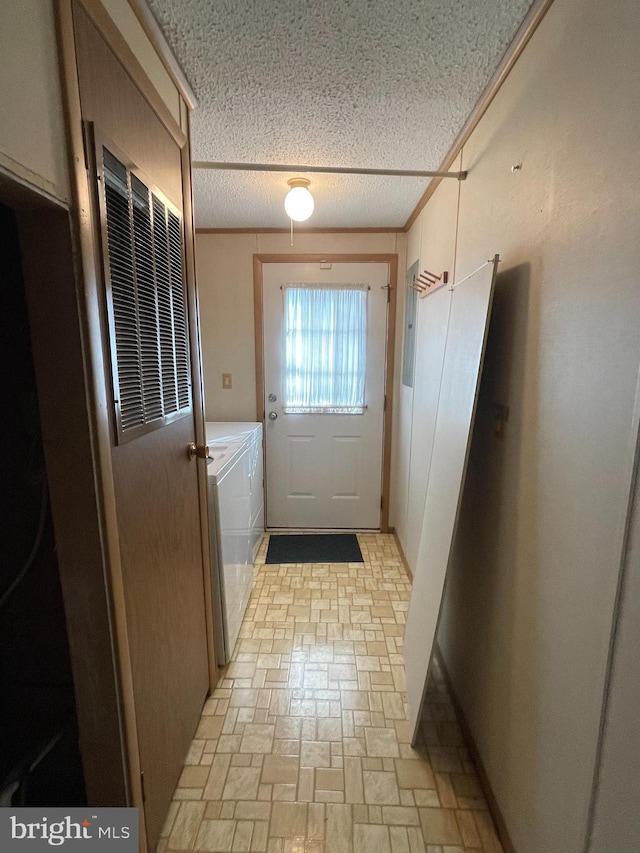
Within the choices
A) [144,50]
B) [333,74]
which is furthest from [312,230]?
[144,50]

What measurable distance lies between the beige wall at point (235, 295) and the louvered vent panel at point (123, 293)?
81.5 inches

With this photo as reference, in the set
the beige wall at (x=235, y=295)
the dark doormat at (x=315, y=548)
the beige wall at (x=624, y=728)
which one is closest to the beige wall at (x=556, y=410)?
the beige wall at (x=624, y=728)

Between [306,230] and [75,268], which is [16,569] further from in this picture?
[306,230]

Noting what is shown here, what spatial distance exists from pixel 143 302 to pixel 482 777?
186 centimetres

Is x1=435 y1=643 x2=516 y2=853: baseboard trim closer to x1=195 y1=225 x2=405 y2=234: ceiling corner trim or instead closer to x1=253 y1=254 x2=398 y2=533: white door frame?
x1=253 y1=254 x2=398 y2=533: white door frame

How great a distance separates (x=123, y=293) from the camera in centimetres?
94

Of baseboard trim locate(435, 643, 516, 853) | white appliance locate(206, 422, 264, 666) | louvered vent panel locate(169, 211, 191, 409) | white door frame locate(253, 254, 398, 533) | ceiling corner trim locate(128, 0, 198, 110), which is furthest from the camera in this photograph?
white door frame locate(253, 254, 398, 533)

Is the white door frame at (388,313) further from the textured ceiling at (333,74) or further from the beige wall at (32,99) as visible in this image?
the beige wall at (32,99)

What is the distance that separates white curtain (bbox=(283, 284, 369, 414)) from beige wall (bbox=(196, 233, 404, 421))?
0.96 feet

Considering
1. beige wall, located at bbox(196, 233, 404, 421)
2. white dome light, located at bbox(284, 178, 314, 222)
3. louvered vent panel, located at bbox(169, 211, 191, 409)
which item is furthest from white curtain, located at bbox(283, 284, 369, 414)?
louvered vent panel, located at bbox(169, 211, 191, 409)

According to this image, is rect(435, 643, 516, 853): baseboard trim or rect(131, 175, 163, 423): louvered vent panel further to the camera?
rect(435, 643, 516, 853): baseboard trim

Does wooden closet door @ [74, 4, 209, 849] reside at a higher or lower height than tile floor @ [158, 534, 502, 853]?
higher

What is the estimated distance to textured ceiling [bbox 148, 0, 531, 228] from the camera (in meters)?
1.05

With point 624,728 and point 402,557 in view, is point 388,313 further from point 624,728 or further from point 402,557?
point 624,728
